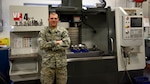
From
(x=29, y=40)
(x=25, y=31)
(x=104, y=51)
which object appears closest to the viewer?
(x=25, y=31)

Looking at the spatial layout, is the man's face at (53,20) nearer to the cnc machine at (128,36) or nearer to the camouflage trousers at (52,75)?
the camouflage trousers at (52,75)

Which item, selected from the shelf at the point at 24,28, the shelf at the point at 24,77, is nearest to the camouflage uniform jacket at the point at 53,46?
the shelf at the point at 24,28

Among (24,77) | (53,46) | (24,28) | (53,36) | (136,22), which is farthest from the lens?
(136,22)

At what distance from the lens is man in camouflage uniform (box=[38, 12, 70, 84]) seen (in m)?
3.06

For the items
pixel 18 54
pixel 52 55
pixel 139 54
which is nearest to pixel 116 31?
pixel 139 54

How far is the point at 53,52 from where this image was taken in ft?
10.2

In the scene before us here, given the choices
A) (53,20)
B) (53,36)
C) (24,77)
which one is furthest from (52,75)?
(53,20)

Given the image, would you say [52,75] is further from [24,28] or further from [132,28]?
[132,28]

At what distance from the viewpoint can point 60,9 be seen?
3.58 metres

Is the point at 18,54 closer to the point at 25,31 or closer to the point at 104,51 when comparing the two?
the point at 25,31

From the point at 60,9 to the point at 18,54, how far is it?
1224 millimetres

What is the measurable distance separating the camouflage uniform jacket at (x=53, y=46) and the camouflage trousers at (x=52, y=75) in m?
0.09

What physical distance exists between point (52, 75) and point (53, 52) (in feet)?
1.35

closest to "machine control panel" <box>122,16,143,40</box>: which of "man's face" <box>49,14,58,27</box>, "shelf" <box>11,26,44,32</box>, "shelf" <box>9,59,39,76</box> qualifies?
"man's face" <box>49,14,58,27</box>
